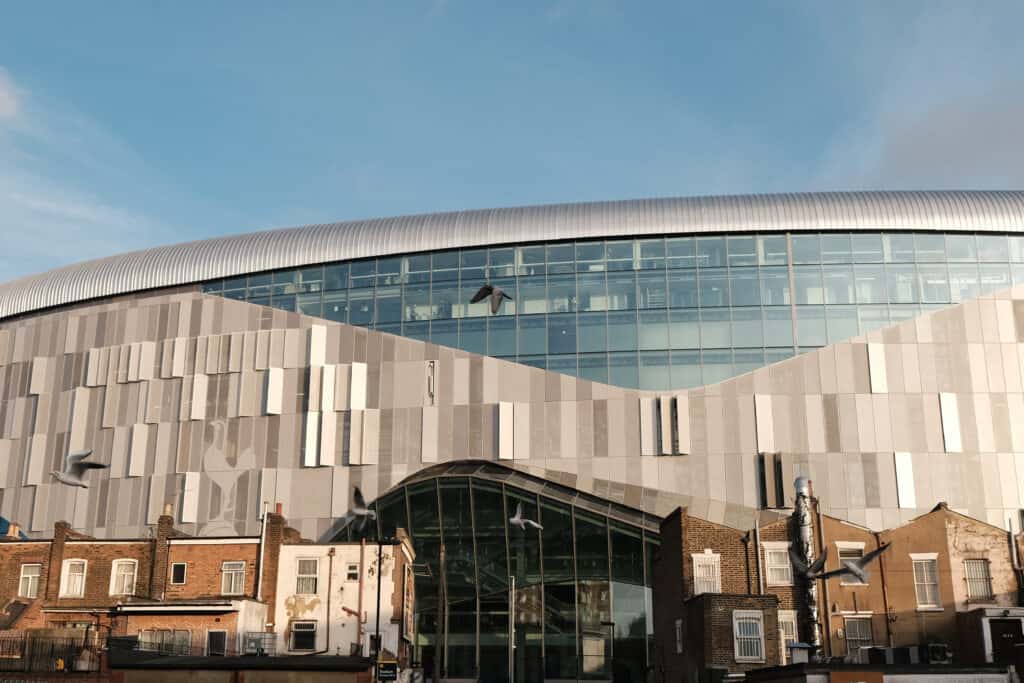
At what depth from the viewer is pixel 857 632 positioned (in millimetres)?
59969

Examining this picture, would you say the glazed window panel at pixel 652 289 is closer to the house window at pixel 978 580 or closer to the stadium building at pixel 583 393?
the stadium building at pixel 583 393

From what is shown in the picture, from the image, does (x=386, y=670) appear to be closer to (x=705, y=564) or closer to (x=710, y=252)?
(x=705, y=564)

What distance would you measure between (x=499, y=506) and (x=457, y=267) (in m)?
16.1

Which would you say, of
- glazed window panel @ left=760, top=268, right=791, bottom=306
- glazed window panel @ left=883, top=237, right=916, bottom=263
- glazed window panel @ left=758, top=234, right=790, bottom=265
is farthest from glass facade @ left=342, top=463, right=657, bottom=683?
glazed window panel @ left=883, top=237, right=916, bottom=263

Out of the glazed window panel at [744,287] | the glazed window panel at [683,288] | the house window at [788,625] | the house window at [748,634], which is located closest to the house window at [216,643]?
the house window at [748,634]

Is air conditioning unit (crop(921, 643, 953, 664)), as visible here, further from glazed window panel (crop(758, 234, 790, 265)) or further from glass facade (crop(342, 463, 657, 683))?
glazed window panel (crop(758, 234, 790, 265))

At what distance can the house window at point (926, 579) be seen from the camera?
5909 cm


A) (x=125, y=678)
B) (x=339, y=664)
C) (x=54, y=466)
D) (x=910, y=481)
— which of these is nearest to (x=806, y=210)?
(x=910, y=481)

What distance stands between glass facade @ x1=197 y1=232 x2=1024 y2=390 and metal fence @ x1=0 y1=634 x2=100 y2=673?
104 ft

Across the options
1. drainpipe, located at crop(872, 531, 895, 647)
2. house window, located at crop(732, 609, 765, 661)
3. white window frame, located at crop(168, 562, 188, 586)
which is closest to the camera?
house window, located at crop(732, 609, 765, 661)

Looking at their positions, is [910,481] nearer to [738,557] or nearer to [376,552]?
[738,557]

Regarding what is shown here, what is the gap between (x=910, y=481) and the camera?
70.5 m

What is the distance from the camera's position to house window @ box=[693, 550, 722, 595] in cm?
5819

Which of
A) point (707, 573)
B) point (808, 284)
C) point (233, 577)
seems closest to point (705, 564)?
point (707, 573)
